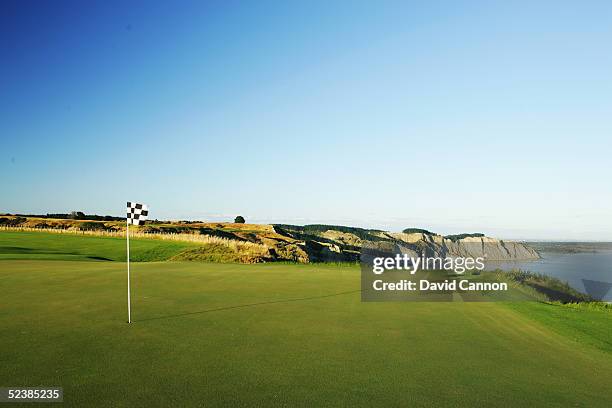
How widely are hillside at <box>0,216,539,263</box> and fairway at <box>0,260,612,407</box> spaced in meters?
24.5

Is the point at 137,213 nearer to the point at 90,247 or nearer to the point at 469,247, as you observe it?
the point at 90,247

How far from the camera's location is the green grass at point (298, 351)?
560 centimetres

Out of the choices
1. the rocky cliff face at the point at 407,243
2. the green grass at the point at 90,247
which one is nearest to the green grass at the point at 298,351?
the green grass at the point at 90,247

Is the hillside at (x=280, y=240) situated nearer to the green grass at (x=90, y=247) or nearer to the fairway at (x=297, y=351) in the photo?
the green grass at (x=90, y=247)

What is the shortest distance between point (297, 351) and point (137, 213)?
581cm

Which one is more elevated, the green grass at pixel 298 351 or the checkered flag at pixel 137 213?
the checkered flag at pixel 137 213

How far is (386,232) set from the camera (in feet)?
554

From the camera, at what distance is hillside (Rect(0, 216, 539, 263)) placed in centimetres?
4003

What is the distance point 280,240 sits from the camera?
6600 centimetres

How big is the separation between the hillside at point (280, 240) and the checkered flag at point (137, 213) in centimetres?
2553

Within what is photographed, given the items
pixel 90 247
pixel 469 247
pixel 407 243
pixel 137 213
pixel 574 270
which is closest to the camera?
pixel 137 213

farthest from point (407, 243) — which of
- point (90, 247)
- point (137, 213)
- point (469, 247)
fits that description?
point (137, 213)

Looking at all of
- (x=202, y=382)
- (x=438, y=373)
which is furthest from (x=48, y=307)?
(x=438, y=373)

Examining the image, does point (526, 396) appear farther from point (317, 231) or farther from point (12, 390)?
point (317, 231)
